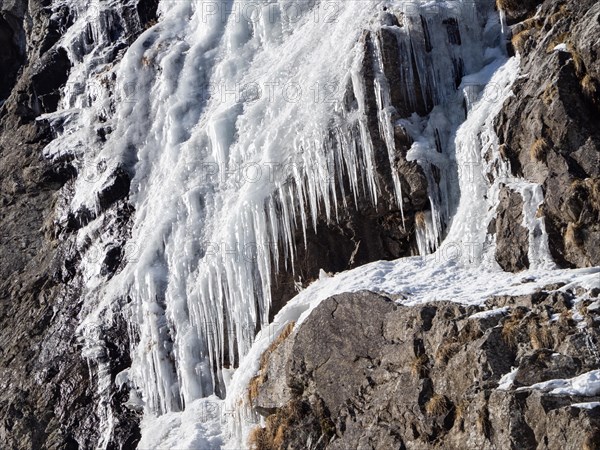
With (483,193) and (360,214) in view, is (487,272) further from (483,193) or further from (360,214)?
(360,214)

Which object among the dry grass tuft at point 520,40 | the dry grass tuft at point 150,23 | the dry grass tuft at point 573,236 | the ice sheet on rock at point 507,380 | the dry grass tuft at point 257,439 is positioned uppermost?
the dry grass tuft at point 150,23

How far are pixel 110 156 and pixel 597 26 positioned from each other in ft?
32.9

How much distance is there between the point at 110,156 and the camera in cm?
1988

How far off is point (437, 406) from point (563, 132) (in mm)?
4612

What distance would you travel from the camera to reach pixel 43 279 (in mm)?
19203

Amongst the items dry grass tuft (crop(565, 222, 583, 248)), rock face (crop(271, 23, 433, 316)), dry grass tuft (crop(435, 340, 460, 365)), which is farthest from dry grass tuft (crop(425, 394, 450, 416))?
rock face (crop(271, 23, 433, 316))

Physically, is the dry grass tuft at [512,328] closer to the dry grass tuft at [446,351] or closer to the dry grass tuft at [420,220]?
the dry grass tuft at [446,351]

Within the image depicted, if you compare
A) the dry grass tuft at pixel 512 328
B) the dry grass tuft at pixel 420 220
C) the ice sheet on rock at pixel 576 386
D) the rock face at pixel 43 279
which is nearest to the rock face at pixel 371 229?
the dry grass tuft at pixel 420 220

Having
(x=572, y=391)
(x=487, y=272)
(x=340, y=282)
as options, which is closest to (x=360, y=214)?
(x=340, y=282)

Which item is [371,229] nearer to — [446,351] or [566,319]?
[446,351]

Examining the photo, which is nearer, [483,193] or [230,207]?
[483,193]

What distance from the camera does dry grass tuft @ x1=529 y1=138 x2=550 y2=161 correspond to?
45.6 feet

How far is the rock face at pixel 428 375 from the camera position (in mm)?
10453

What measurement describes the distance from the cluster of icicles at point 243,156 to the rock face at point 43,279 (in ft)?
1.40
